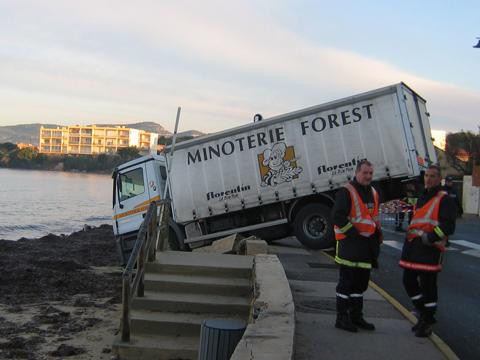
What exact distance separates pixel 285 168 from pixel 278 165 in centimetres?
18

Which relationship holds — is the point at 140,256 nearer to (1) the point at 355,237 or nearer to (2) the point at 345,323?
(2) the point at 345,323

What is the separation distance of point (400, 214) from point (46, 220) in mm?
28361

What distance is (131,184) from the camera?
47.1 ft

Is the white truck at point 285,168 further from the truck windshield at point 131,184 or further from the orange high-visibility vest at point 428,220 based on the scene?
the orange high-visibility vest at point 428,220

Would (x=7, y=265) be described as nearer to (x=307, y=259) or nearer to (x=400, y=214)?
(x=307, y=259)

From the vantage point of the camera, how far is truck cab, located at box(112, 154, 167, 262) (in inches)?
552

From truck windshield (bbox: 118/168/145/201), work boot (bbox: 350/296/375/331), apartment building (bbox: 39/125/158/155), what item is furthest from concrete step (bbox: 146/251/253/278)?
apartment building (bbox: 39/125/158/155)

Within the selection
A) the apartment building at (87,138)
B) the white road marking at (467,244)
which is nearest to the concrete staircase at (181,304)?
the white road marking at (467,244)

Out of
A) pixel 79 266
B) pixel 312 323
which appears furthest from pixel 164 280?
pixel 79 266

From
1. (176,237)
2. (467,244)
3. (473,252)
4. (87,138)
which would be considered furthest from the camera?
(87,138)

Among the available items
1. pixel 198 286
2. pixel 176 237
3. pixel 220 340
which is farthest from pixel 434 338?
pixel 176 237

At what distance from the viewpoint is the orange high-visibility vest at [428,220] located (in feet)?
18.0

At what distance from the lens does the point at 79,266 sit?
1716 cm

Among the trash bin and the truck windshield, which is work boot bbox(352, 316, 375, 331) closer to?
the trash bin
